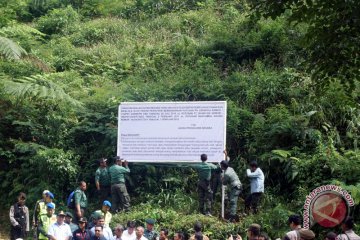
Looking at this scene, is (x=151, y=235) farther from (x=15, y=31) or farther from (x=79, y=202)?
(x=15, y=31)

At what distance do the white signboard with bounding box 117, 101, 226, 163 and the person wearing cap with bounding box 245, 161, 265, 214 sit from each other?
92 cm

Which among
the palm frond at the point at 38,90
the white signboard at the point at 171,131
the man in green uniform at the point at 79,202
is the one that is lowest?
the man in green uniform at the point at 79,202

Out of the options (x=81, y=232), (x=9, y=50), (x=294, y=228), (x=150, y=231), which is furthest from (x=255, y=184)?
(x=9, y=50)

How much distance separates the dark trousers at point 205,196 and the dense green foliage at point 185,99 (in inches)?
15.4

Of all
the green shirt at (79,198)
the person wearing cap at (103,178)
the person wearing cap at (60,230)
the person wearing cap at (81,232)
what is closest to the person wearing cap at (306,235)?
the person wearing cap at (81,232)

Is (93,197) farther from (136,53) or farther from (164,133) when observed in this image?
(136,53)

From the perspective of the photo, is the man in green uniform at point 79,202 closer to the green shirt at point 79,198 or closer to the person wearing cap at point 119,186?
the green shirt at point 79,198

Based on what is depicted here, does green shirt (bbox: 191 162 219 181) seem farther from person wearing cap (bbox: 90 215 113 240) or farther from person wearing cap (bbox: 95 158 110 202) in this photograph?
person wearing cap (bbox: 90 215 113 240)

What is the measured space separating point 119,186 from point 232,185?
2.95 m

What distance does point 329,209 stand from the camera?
1329 cm

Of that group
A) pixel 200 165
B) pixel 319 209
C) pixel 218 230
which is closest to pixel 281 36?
pixel 200 165

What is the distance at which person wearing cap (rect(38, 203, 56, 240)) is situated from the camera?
16172 mm

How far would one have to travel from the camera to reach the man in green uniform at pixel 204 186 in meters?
17.6

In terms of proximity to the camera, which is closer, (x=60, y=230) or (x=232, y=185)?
(x=60, y=230)
